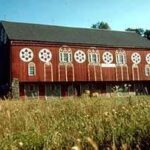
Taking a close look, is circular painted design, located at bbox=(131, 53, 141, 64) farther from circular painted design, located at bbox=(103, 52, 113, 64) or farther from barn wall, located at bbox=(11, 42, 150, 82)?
circular painted design, located at bbox=(103, 52, 113, 64)

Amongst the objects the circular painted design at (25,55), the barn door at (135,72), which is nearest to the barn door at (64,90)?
the circular painted design at (25,55)

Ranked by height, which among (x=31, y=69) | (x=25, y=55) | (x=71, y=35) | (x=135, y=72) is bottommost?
(x=135, y=72)

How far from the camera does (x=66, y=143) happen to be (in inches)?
188

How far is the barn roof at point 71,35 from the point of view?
49.7m

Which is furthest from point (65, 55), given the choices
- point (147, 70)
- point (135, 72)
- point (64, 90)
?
point (147, 70)

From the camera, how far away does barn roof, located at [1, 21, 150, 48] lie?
163 feet

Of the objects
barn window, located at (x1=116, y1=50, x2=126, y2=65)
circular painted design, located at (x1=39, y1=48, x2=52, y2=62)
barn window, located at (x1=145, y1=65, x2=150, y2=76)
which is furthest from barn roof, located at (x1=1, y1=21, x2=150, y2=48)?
barn window, located at (x1=145, y1=65, x2=150, y2=76)

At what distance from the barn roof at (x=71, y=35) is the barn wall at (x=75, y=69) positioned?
85 cm

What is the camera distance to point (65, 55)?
50.0 metres

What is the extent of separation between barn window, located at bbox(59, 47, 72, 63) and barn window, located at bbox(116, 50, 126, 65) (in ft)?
23.8

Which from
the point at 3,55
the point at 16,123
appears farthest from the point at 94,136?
the point at 3,55

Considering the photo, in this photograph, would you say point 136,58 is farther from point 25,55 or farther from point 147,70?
point 25,55

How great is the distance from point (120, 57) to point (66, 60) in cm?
832

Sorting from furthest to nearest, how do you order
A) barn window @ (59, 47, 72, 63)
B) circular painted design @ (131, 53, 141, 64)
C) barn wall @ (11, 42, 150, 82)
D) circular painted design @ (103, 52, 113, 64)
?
circular painted design @ (131, 53, 141, 64) → circular painted design @ (103, 52, 113, 64) → barn window @ (59, 47, 72, 63) → barn wall @ (11, 42, 150, 82)
